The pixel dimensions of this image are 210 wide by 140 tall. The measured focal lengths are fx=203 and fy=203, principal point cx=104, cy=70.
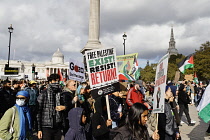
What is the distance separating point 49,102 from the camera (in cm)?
440

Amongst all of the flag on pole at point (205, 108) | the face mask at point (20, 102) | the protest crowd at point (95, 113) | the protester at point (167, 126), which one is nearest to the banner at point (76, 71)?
the protest crowd at point (95, 113)

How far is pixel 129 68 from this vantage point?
32.7ft

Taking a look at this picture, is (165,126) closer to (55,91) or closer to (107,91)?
(107,91)

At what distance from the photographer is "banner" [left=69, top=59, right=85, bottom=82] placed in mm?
6409

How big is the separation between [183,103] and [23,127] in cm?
801

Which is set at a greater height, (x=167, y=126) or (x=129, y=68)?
(x=129, y=68)

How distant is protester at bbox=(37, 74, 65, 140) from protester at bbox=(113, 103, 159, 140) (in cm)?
213

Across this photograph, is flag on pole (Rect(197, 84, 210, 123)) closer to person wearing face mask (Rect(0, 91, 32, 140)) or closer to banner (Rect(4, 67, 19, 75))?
person wearing face mask (Rect(0, 91, 32, 140))

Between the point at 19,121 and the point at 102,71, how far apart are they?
179cm

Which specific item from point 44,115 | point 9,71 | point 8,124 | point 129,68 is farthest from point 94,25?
point 8,124

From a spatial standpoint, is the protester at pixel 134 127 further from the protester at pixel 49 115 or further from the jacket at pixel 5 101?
the jacket at pixel 5 101

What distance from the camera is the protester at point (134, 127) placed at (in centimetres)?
255

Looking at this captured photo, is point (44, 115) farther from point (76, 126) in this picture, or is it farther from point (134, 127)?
point (134, 127)

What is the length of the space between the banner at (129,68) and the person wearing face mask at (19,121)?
19.9 feet
